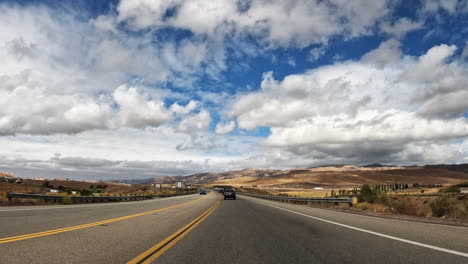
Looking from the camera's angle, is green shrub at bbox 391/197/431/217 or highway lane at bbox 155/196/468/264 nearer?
highway lane at bbox 155/196/468/264

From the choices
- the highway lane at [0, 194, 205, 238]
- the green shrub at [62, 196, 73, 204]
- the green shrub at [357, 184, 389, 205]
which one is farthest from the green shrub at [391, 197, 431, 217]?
the green shrub at [62, 196, 73, 204]

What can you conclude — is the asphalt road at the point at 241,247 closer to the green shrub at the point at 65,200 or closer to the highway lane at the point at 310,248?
the highway lane at the point at 310,248

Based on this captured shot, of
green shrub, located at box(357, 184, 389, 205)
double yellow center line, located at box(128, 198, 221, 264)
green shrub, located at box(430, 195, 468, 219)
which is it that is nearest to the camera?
double yellow center line, located at box(128, 198, 221, 264)

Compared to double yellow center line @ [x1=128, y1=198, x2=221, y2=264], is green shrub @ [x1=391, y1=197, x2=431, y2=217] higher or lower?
lower

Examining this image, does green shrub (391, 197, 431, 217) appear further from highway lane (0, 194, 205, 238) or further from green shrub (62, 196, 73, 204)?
green shrub (62, 196, 73, 204)

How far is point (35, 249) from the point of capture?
664cm

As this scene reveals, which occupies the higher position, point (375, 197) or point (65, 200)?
point (375, 197)

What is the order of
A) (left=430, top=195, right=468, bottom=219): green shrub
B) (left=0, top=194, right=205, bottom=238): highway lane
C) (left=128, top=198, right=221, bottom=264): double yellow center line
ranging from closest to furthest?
1. (left=128, top=198, right=221, bottom=264): double yellow center line
2. (left=0, top=194, right=205, bottom=238): highway lane
3. (left=430, top=195, right=468, bottom=219): green shrub

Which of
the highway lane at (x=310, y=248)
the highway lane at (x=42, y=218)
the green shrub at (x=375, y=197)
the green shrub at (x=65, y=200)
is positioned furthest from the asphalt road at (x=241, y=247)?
the green shrub at (x=65, y=200)

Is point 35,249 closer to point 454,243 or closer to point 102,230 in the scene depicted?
point 102,230

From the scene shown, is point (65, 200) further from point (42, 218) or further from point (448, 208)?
point (448, 208)

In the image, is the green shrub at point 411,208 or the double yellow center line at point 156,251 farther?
the green shrub at point 411,208

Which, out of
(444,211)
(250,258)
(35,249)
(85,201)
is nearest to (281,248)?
(250,258)

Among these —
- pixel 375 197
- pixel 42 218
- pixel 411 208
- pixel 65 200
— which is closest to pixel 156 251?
pixel 42 218
